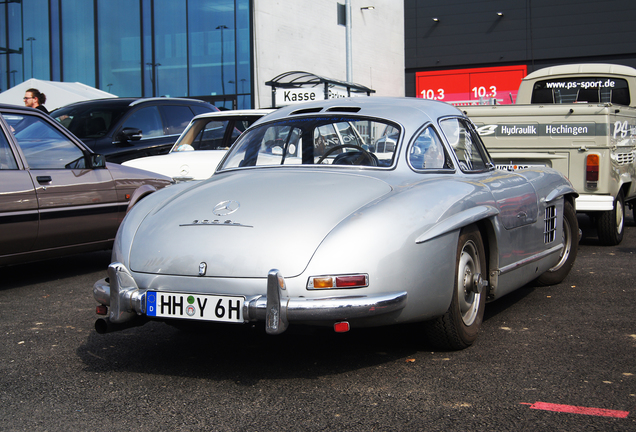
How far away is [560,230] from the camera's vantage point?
216 inches

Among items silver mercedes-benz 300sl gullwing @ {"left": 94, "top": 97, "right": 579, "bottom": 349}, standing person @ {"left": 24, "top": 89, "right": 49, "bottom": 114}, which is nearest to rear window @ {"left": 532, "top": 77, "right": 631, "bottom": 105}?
silver mercedes-benz 300sl gullwing @ {"left": 94, "top": 97, "right": 579, "bottom": 349}

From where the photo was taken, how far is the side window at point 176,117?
10422mm

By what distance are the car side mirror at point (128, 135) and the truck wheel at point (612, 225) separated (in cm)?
578

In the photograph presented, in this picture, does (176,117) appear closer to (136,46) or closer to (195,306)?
(195,306)

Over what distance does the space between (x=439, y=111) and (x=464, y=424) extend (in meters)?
2.43

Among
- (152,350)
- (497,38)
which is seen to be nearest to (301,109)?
(152,350)

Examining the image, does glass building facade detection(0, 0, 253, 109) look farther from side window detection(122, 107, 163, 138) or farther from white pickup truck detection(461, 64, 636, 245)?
white pickup truck detection(461, 64, 636, 245)

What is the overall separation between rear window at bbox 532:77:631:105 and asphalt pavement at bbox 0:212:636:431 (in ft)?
20.8

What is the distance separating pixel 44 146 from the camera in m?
Answer: 6.49

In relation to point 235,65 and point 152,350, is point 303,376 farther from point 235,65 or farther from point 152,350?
point 235,65

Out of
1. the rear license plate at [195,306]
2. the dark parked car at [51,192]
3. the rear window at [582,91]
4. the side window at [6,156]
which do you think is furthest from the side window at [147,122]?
the rear license plate at [195,306]

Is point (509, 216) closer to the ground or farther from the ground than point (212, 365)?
farther from the ground

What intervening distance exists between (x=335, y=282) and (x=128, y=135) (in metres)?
6.62

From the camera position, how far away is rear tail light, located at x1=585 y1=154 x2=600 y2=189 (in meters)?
7.88
